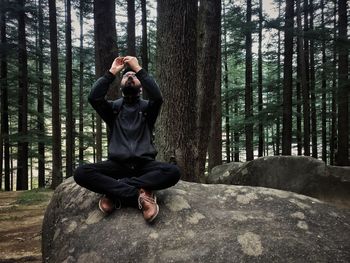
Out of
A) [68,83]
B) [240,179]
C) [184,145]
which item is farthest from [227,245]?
[68,83]

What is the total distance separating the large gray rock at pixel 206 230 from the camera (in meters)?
3.24

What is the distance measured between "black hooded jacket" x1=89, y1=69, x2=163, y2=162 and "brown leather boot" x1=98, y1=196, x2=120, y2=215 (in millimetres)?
476

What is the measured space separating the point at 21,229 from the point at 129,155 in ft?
18.2

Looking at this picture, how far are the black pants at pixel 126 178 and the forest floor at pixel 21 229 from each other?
2484mm

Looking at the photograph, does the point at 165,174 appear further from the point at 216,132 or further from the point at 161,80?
the point at 216,132

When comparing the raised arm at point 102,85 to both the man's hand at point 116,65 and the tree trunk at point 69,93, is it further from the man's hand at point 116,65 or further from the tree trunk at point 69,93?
the tree trunk at point 69,93

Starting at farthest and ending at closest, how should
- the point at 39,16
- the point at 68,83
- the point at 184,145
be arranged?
1. the point at 39,16
2. the point at 68,83
3. the point at 184,145

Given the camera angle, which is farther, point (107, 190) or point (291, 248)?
point (107, 190)

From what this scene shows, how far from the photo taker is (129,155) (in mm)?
3906

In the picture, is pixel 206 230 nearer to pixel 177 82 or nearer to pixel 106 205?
pixel 106 205

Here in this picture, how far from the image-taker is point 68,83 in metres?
17.3

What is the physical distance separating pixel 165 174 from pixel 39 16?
18.6 metres

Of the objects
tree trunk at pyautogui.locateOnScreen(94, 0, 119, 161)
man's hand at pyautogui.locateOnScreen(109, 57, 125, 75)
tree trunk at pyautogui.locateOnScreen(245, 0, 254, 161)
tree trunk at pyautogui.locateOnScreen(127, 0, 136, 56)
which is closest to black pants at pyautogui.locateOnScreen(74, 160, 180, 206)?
man's hand at pyautogui.locateOnScreen(109, 57, 125, 75)

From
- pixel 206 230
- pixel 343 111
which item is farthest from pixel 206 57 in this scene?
pixel 343 111
